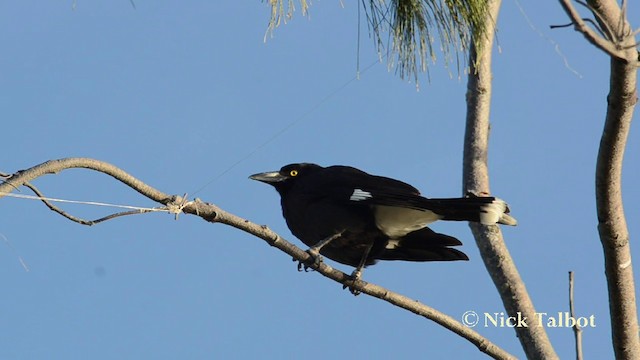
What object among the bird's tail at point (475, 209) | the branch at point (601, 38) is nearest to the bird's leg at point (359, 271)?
the bird's tail at point (475, 209)

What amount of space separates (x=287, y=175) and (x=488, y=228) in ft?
3.42

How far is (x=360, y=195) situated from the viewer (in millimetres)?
4164

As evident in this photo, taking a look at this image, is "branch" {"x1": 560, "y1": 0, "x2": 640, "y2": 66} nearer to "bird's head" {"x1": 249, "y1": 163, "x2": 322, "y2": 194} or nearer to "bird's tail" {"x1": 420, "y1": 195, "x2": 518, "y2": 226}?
"bird's tail" {"x1": 420, "y1": 195, "x2": 518, "y2": 226}

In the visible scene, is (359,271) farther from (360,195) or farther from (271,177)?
(271,177)

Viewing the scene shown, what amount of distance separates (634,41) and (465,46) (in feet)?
3.43

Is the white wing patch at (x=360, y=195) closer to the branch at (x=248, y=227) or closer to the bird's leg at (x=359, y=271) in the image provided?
the bird's leg at (x=359, y=271)

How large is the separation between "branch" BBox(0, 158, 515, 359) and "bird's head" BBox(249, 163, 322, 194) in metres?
0.90

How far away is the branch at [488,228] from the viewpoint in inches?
153

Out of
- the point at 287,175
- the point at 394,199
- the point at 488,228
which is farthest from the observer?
the point at 287,175

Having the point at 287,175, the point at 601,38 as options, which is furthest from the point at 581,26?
the point at 287,175

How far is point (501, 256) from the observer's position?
4102mm

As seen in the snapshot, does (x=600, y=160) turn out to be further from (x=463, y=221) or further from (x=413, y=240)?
(x=413, y=240)

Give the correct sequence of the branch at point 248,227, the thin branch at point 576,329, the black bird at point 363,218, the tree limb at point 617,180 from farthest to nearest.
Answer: the black bird at point 363,218, the thin branch at point 576,329, the tree limb at point 617,180, the branch at point 248,227

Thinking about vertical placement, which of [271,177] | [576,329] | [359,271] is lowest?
[576,329]
